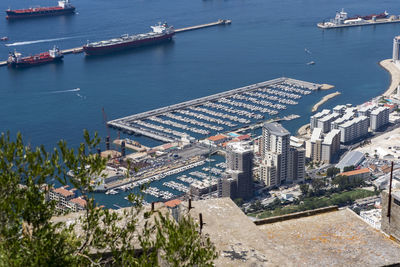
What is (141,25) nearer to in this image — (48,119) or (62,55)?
(62,55)

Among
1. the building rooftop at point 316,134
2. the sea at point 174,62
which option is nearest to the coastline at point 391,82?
the sea at point 174,62

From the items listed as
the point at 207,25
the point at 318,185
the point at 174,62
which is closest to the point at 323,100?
the point at 318,185

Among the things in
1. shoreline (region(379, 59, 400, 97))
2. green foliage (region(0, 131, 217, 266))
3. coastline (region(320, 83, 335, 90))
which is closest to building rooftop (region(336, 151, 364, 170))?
shoreline (region(379, 59, 400, 97))

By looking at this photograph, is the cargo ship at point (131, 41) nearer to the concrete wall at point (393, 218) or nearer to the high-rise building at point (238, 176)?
the high-rise building at point (238, 176)

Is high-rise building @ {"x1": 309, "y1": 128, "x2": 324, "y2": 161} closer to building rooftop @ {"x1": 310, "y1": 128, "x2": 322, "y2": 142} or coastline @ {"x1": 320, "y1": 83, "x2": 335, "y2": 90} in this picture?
building rooftop @ {"x1": 310, "y1": 128, "x2": 322, "y2": 142}

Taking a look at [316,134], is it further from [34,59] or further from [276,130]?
[34,59]

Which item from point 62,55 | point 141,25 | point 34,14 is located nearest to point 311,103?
point 62,55
